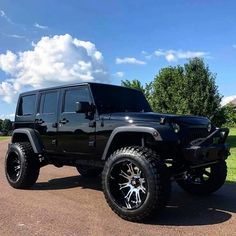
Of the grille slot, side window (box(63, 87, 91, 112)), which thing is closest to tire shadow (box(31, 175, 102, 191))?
side window (box(63, 87, 91, 112))

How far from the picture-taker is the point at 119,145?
6.62 meters

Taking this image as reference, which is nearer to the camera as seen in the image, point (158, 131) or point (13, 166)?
point (158, 131)

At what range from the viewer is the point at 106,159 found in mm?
6527

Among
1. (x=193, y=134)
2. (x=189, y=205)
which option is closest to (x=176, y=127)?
(x=193, y=134)

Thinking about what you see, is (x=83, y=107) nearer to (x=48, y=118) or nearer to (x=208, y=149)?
(x=48, y=118)

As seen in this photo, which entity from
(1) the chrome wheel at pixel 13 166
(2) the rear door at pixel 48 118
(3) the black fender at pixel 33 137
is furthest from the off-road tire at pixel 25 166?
(2) the rear door at pixel 48 118

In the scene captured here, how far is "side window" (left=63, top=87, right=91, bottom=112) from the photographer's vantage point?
7.20 m

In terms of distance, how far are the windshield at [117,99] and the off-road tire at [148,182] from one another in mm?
1285

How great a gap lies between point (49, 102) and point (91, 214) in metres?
2.90

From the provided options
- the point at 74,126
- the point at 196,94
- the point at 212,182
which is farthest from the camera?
the point at 196,94

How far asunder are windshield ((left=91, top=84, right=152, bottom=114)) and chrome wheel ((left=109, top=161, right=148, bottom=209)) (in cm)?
121

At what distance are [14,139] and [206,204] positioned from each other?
436 centimetres

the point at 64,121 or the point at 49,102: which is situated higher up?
the point at 49,102

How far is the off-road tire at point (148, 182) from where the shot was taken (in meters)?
5.48
